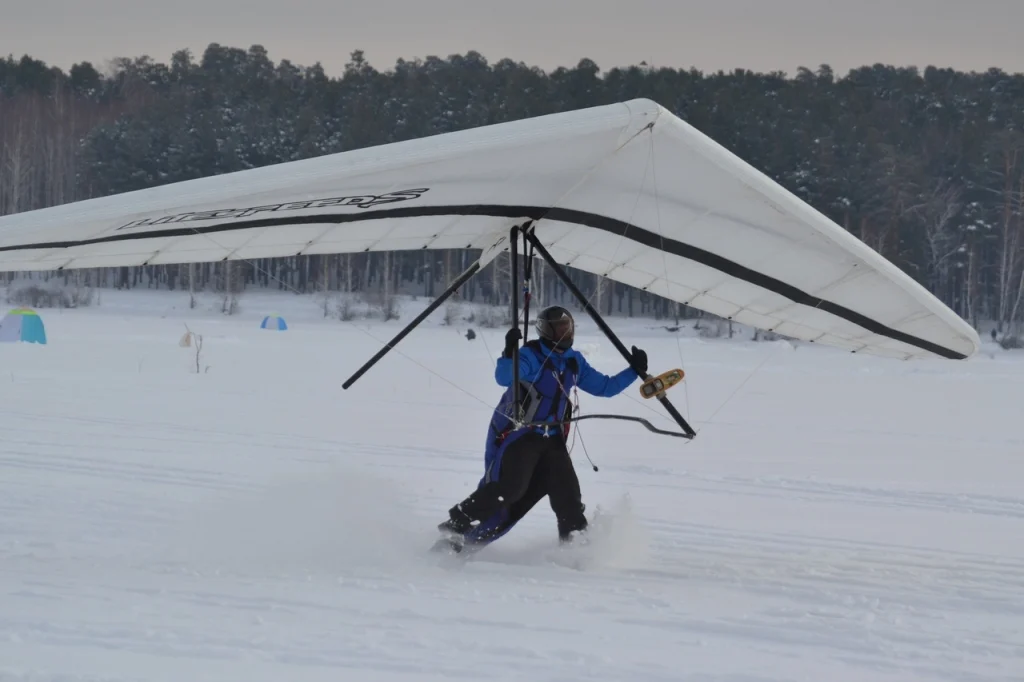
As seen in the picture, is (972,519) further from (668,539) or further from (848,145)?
(848,145)

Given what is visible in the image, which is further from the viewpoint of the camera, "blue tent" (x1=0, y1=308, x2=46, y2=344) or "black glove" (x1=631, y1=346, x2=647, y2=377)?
"blue tent" (x1=0, y1=308, x2=46, y2=344)

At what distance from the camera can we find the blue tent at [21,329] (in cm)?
2223

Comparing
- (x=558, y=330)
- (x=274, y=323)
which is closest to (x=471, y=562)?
(x=558, y=330)

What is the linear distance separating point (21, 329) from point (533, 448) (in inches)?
803

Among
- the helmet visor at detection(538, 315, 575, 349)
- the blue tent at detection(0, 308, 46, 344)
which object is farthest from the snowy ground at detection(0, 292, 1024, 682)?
the blue tent at detection(0, 308, 46, 344)

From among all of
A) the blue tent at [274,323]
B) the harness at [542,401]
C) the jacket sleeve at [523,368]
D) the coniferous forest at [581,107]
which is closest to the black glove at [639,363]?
the harness at [542,401]

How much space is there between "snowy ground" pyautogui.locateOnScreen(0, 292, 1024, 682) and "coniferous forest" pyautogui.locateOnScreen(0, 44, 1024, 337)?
31.4 meters

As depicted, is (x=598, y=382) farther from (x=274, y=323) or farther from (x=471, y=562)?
(x=274, y=323)

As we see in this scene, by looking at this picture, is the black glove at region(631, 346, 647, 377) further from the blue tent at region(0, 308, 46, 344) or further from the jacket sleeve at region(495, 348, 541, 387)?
the blue tent at region(0, 308, 46, 344)

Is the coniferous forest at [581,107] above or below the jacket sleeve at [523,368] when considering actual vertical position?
above

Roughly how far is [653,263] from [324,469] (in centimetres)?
357

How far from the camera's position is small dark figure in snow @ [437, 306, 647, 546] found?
17.1 ft

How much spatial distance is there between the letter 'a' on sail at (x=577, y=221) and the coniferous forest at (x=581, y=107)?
35.9m

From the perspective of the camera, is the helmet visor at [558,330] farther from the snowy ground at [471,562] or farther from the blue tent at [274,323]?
the blue tent at [274,323]
